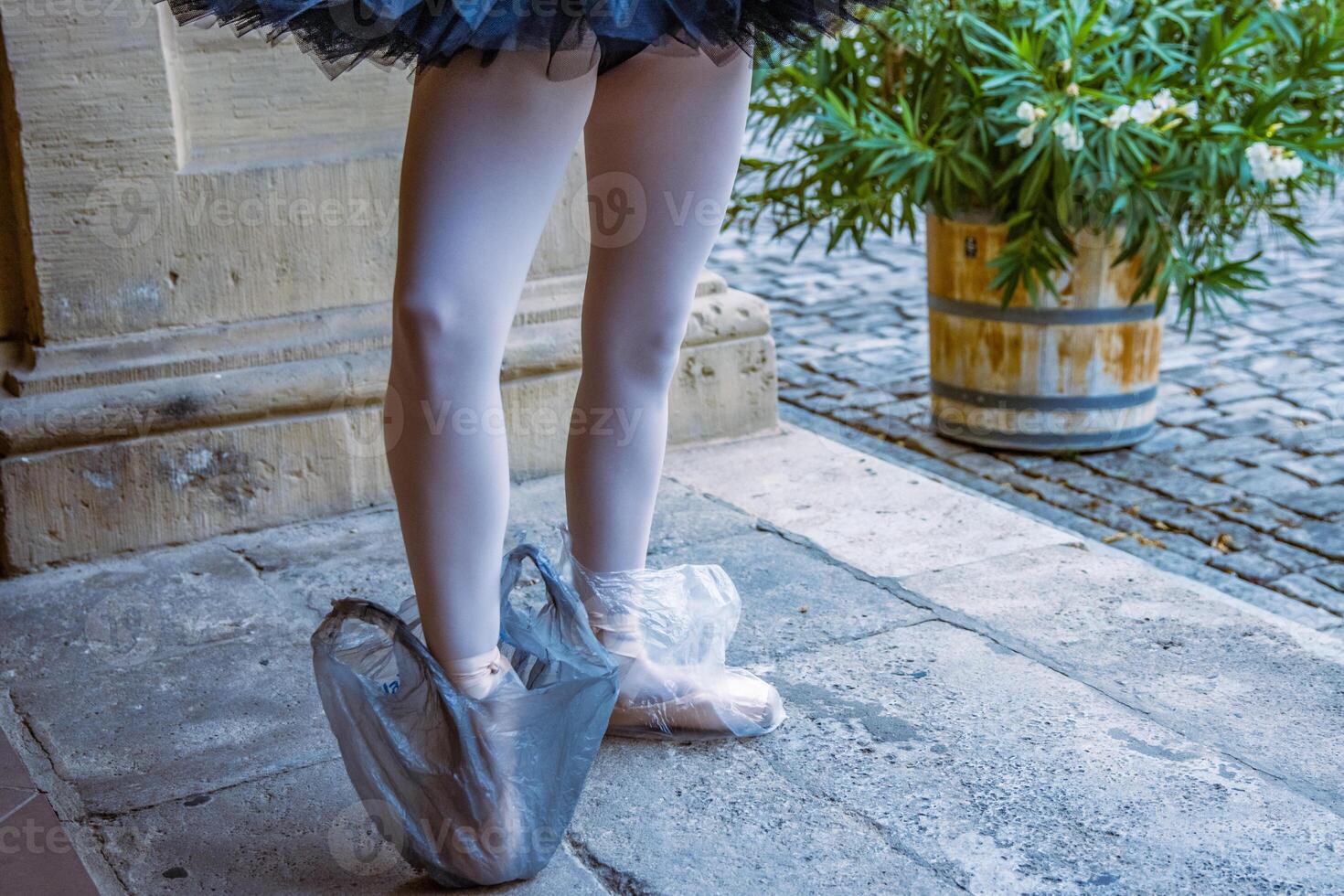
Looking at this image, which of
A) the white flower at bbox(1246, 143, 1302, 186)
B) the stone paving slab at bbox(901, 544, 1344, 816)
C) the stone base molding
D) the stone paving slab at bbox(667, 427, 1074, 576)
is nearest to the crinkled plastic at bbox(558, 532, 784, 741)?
the stone paving slab at bbox(901, 544, 1344, 816)

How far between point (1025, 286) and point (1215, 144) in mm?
513

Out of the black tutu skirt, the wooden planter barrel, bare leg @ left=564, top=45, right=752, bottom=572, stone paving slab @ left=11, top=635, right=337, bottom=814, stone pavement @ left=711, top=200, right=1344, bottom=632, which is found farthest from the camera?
the wooden planter barrel

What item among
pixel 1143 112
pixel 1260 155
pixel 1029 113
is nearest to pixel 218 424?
pixel 1029 113

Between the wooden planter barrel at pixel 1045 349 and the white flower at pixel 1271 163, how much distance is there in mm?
348

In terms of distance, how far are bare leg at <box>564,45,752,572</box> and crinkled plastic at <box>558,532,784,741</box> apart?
0.13ft

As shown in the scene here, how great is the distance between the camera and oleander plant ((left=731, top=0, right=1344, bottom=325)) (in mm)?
3209

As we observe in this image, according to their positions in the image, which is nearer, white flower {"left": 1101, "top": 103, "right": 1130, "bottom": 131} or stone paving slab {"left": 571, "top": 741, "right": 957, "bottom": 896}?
stone paving slab {"left": 571, "top": 741, "right": 957, "bottom": 896}

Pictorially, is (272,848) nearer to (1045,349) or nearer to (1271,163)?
(1045,349)

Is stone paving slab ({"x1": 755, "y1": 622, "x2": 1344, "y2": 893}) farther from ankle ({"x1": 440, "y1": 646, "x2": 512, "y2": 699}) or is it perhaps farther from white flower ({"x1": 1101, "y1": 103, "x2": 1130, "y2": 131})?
white flower ({"x1": 1101, "y1": 103, "x2": 1130, "y2": 131})

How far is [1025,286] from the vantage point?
3363 mm

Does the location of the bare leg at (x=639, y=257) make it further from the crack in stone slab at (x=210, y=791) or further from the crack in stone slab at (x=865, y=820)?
the crack in stone slab at (x=210, y=791)

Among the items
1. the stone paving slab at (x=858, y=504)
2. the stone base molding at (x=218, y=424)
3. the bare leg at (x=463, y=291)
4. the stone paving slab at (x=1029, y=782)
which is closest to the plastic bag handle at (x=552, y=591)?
the bare leg at (x=463, y=291)

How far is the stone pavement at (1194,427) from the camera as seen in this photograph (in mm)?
2961

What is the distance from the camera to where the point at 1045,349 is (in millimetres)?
3492
